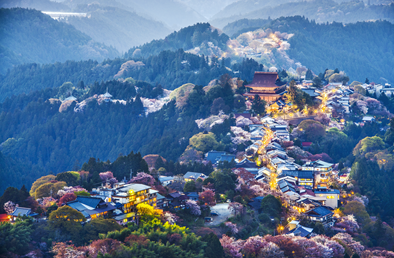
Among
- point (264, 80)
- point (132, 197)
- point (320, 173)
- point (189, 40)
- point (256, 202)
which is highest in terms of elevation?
point (189, 40)

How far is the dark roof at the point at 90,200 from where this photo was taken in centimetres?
4656

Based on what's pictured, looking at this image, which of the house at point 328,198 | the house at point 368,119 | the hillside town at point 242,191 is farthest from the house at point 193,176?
the house at point 368,119

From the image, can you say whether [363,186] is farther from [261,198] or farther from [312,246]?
[312,246]

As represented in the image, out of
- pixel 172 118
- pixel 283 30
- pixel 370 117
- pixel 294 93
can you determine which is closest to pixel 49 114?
pixel 172 118

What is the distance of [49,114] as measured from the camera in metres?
119

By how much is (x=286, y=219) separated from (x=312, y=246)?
883 cm

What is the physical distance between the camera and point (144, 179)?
57.4 m

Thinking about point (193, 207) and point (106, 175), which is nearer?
point (193, 207)

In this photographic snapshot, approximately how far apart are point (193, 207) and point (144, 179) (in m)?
7.11

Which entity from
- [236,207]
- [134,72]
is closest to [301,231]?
[236,207]

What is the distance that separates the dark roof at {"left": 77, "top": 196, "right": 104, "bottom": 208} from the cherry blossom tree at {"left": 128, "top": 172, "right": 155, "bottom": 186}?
967cm

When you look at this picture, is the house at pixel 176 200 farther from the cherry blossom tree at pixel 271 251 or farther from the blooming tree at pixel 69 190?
the cherry blossom tree at pixel 271 251

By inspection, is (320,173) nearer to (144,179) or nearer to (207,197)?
(207,197)

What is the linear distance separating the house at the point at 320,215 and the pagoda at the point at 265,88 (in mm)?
41861
